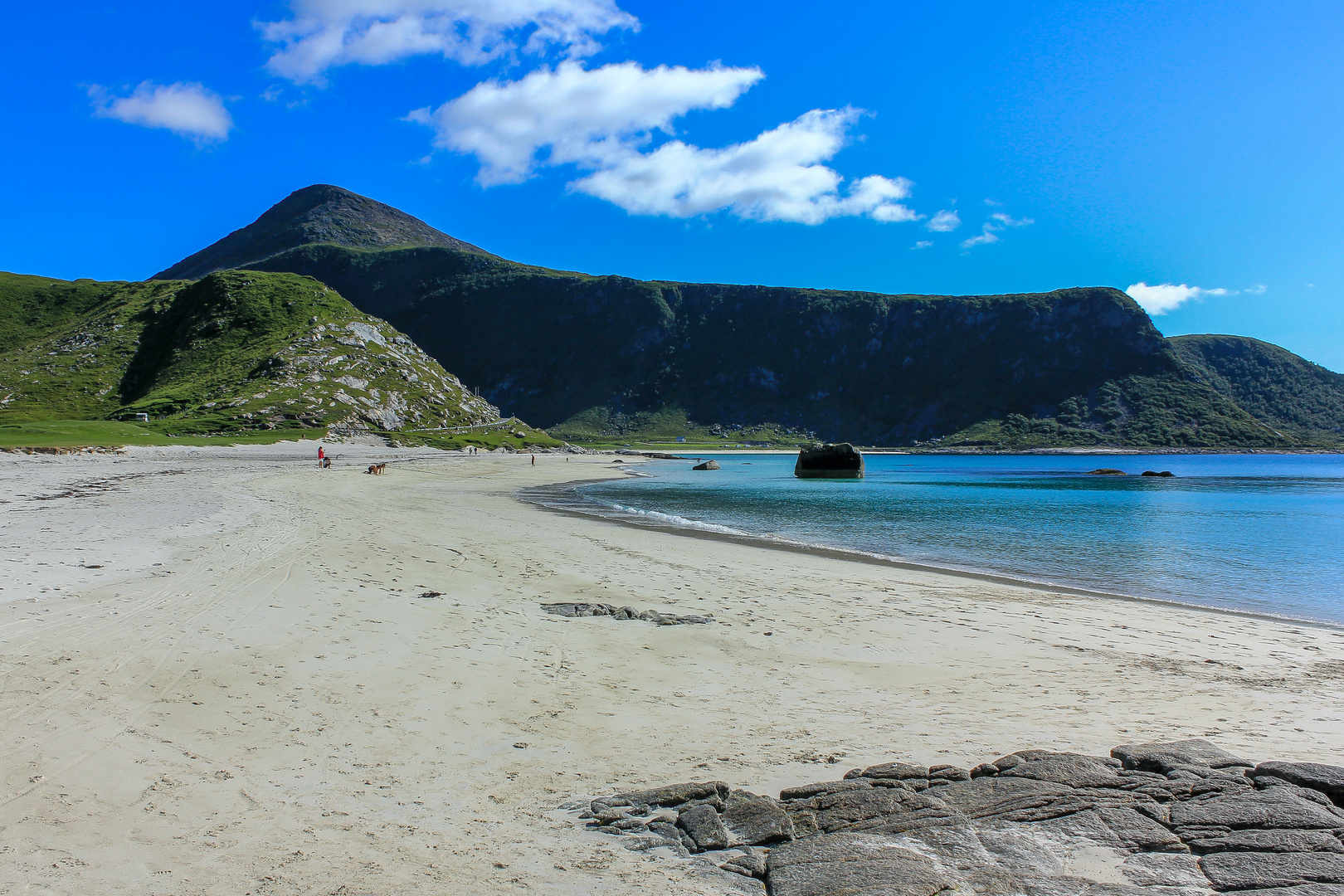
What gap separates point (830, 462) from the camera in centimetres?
7250

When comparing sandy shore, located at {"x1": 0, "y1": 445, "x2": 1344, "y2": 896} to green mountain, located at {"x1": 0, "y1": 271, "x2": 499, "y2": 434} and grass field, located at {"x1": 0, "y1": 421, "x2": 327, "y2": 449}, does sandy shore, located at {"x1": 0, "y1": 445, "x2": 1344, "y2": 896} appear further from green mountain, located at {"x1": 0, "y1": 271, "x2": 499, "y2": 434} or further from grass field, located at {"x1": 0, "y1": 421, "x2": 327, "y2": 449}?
green mountain, located at {"x1": 0, "y1": 271, "x2": 499, "y2": 434}

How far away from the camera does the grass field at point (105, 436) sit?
53.8 m

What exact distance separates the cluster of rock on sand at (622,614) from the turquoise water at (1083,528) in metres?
10.8

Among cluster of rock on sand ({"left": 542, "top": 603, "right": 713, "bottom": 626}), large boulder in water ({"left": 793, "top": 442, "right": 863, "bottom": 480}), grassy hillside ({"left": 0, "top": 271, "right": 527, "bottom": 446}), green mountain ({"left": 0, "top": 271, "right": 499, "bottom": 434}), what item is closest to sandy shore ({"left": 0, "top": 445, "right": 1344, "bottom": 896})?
cluster of rock on sand ({"left": 542, "top": 603, "right": 713, "bottom": 626})

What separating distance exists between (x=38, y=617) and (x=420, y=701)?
21.1ft

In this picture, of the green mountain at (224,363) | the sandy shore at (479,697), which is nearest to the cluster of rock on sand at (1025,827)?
the sandy shore at (479,697)

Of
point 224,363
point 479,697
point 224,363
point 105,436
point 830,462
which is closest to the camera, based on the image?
point 479,697

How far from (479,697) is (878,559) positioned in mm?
14949

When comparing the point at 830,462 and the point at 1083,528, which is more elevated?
the point at 830,462

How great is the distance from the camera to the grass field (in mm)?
53781

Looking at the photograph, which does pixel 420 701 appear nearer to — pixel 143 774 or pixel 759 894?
pixel 143 774

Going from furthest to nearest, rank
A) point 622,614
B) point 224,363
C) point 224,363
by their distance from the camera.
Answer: point 224,363 → point 224,363 → point 622,614

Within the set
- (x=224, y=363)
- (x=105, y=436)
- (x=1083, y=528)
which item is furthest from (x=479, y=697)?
(x=224, y=363)

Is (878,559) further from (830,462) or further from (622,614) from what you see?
(830,462)
